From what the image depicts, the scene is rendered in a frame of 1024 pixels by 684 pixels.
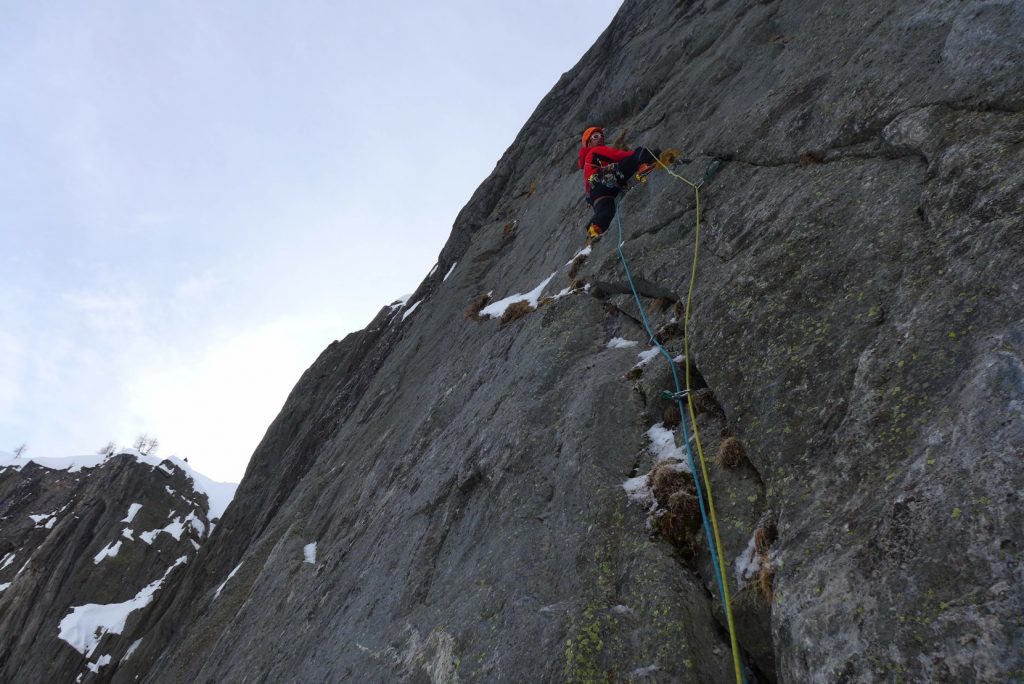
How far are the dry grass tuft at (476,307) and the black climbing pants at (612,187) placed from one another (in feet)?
14.7

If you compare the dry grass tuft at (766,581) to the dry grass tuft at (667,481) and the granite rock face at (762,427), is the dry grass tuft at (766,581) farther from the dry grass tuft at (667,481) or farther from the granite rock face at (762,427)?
the dry grass tuft at (667,481)

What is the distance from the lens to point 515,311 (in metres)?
13.2

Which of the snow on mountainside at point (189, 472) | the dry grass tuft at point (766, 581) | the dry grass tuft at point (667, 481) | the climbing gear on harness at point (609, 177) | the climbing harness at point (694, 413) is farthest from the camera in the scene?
the snow on mountainside at point (189, 472)

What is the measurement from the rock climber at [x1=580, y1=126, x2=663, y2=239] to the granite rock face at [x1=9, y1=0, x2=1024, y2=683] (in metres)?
0.60

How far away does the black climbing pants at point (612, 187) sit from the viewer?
42.7 ft

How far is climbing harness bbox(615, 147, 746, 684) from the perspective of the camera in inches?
187

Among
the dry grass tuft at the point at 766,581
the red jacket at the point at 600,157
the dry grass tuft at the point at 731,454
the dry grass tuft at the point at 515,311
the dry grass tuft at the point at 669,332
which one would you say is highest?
the red jacket at the point at 600,157

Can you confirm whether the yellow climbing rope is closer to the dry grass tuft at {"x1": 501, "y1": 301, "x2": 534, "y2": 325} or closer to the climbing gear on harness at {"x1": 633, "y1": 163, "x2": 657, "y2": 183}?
the climbing gear on harness at {"x1": 633, "y1": 163, "x2": 657, "y2": 183}

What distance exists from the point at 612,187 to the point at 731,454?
8.88 metres

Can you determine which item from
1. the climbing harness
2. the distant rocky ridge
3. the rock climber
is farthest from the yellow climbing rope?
the distant rocky ridge

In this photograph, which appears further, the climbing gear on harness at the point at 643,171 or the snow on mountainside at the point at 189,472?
the snow on mountainside at the point at 189,472

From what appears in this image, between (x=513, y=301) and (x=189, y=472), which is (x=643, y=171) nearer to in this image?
(x=513, y=301)

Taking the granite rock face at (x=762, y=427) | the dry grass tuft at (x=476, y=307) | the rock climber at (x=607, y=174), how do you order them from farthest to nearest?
the dry grass tuft at (x=476, y=307)
the rock climber at (x=607, y=174)
the granite rock face at (x=762, y=427)

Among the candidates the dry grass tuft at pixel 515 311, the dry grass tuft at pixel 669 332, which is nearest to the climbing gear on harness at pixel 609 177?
the dry grass tuft at pixel 515 311
